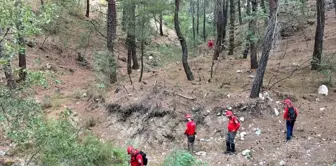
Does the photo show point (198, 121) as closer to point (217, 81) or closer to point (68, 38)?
point (217, 81)

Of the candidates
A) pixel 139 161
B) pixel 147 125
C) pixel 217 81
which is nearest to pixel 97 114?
pixel 147 125

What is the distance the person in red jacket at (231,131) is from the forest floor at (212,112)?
0.26 m

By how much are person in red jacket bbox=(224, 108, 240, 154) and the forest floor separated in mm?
263

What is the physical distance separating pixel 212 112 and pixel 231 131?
230cm

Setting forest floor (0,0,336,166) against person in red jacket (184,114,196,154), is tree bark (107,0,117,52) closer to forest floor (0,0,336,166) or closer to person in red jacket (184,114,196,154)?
forest floor (0,0,336,166)

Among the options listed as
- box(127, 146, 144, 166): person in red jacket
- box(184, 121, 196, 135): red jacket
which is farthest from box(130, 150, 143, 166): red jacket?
box(184, 121, 196, 135): red jacket

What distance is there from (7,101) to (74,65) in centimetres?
1539

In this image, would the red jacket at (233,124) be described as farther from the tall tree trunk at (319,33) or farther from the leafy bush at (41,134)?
the tall tree trunk at (319,33)

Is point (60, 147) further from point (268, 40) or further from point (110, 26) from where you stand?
point (110, 26)

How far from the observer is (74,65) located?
937 inches

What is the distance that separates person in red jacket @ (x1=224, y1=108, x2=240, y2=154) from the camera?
467 inches

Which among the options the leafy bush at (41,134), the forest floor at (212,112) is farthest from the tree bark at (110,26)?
the leafy bush at (41,134)

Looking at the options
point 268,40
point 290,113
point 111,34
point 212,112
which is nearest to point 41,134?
point 212,112

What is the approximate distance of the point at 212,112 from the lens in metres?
14.2
